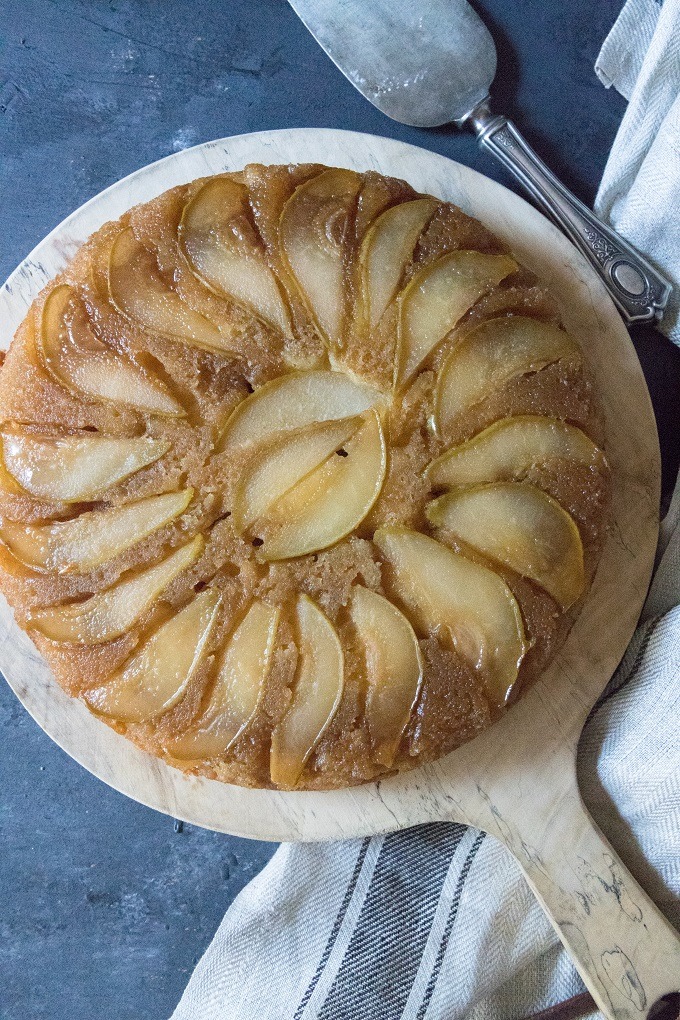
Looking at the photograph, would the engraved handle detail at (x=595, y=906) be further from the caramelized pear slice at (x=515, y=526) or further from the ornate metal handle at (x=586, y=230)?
the ornate metal handle at (x=586, y=230)

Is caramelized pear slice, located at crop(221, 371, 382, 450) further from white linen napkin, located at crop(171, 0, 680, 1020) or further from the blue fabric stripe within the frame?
the blue fabric stripe

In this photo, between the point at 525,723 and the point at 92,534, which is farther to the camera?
the point at 525,723

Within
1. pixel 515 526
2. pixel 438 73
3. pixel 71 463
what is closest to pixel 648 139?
pixel 438 73

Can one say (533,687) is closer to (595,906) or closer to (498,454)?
(595,906)

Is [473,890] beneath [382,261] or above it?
beneath

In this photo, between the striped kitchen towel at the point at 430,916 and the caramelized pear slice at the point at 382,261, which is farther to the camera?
the striped kitchen towel at the point at 430,916

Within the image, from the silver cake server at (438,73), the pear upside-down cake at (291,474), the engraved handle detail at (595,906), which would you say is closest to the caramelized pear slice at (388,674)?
the pear upside-down cake at (291,474)
